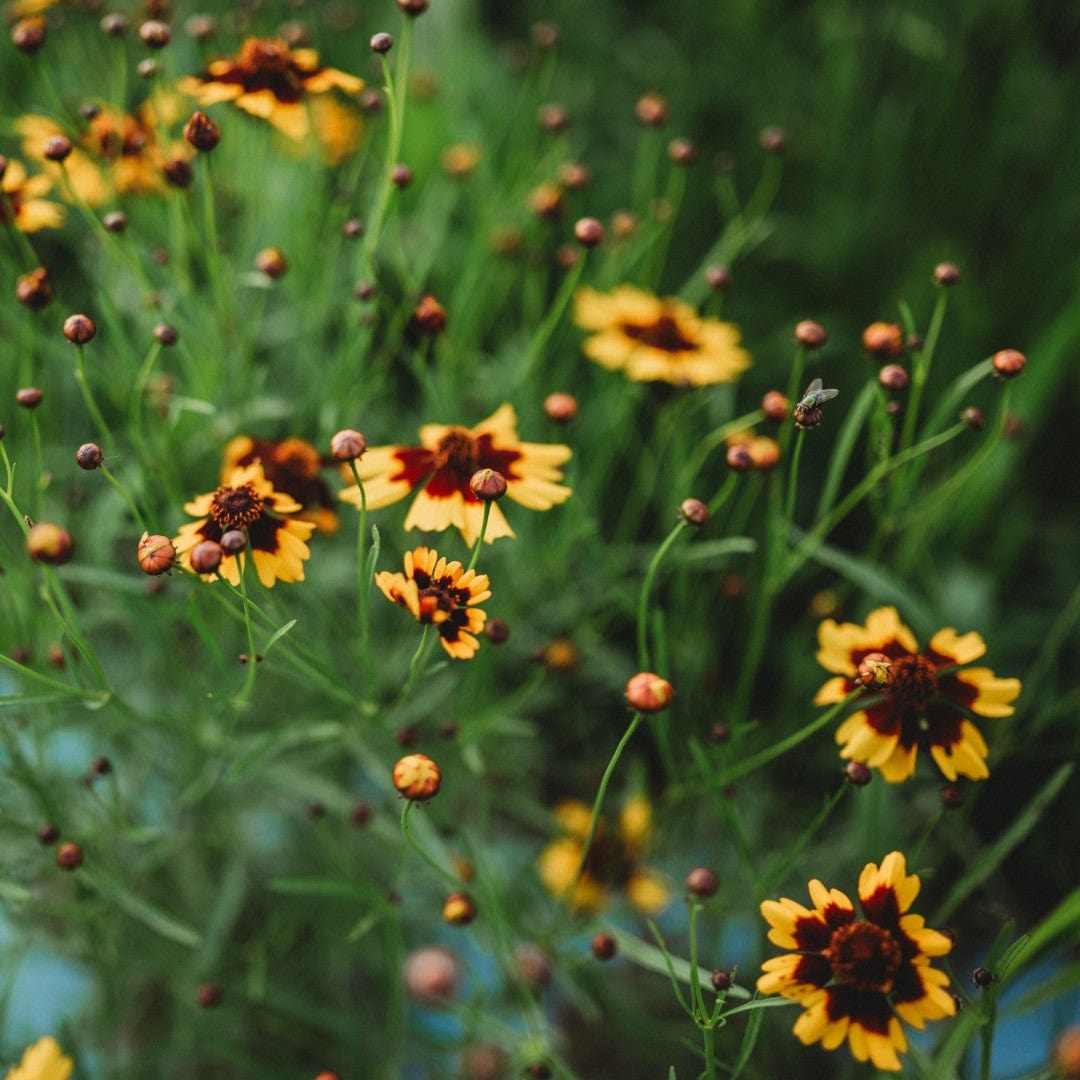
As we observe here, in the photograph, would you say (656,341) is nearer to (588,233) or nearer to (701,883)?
(588,233)

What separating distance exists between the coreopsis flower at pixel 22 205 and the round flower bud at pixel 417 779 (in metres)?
0.62

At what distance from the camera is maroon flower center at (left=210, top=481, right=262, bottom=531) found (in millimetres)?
760

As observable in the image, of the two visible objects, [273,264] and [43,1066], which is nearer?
[43,1066]

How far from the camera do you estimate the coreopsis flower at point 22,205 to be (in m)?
0.94

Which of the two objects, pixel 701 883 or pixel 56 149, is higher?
pixel 56 149

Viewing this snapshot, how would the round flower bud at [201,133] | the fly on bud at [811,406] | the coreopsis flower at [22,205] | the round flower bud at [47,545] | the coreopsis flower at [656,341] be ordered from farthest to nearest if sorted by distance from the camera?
1. the coreopsis flower at [656,341]
2. the coreopsis flower at [22,205]
3. the round flower bud at [201,133]
4. the fly on bud at [811,406]
5. the round flower bud at [47,545]

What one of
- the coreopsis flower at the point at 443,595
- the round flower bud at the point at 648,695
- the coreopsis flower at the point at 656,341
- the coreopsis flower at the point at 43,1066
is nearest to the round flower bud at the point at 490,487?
the coreopsis flower at the point at 443,595

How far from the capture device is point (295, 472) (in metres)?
0.89

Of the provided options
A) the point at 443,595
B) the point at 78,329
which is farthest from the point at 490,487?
the point at 78,329

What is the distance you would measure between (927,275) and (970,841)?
78cm

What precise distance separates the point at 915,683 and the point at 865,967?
0.21 meters

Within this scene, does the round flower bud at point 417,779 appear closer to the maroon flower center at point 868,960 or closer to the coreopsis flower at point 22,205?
the maroon flower center at point 868,960

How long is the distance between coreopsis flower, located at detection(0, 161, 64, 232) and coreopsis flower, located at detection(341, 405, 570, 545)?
0.39 metres

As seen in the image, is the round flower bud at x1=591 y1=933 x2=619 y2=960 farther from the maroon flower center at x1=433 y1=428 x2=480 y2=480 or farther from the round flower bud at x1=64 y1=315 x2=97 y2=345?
the round flower bud at x1=64 y1=315 x2=97 y2=345
